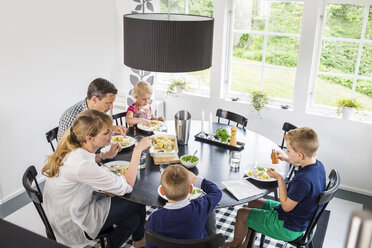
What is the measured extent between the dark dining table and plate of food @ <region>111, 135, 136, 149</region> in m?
0.05

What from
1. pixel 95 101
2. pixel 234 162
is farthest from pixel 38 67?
pixel 234 162

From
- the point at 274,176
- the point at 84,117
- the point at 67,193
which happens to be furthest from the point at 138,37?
the point at 274,176

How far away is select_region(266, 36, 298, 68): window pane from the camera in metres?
4.06

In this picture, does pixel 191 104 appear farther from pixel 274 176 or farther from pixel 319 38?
pixel 274 176

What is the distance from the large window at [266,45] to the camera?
13.2ft

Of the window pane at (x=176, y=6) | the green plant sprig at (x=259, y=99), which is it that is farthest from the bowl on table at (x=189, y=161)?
the window pane at (x=176, y=6)

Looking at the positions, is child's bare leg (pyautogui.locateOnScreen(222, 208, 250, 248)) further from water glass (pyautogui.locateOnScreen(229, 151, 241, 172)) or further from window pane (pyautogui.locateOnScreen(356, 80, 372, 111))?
window pane (pyautogui.locateOnScreen(356, 80, 372, 111))

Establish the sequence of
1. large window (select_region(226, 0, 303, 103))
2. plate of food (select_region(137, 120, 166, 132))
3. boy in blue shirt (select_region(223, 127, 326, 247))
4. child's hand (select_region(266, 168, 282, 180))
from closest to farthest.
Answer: boy in blue shirt (select_region(223, 127, 326, 247)) → child's hand (select_region(266, 168, 282, 180)) → plate of food (select_region(137, 120, 166, 132)) → large window (select_region(226, 0, 303, 103))

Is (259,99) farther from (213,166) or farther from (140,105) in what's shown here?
(213,166)

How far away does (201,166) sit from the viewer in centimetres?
270

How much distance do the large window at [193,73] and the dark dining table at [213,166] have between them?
1.40m

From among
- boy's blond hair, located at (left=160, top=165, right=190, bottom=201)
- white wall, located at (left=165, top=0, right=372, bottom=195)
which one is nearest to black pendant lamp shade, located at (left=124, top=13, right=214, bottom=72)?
boy's blond hair, located at (left=160, top=165, right=190, bottom=201)

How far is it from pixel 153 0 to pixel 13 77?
2.00 m

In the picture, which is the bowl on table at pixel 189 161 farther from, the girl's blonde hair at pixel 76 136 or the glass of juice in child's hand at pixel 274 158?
the girl's blonde hair at pixel 76 136
